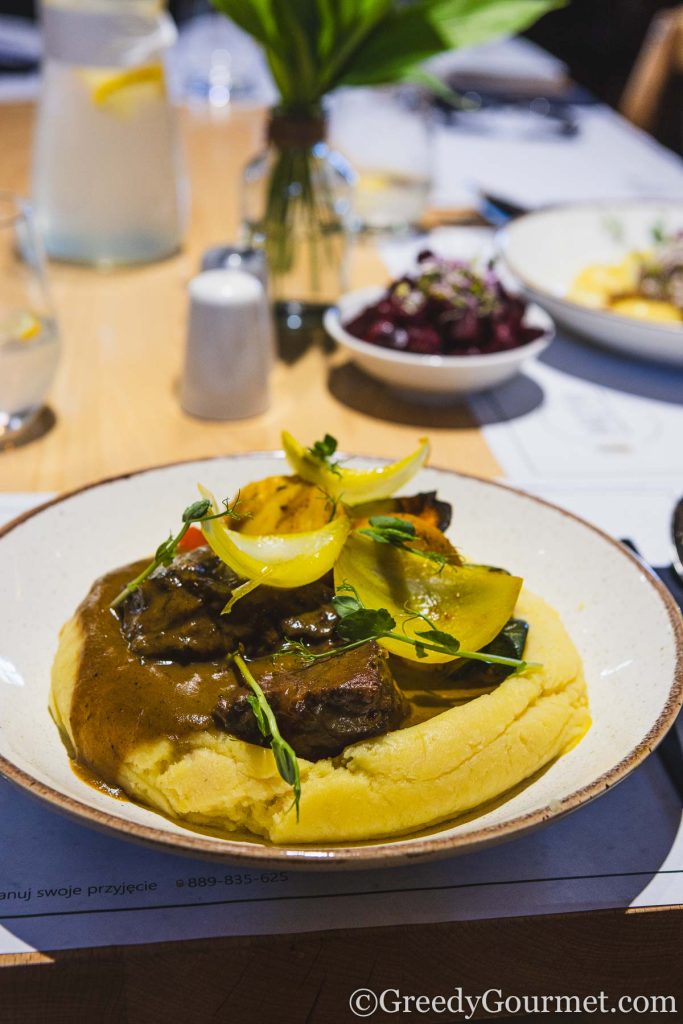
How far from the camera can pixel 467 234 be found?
299cm

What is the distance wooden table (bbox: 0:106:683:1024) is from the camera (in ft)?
3.02

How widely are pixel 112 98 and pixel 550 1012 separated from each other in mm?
2097

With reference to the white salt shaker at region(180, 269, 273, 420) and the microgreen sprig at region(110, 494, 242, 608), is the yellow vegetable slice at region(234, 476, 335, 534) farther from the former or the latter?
the white salt shaker at region(180, 269, 273, 420)

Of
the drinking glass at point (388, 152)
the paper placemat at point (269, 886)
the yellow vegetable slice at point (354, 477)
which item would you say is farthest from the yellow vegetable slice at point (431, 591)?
the drinking glass at point (388, 152)

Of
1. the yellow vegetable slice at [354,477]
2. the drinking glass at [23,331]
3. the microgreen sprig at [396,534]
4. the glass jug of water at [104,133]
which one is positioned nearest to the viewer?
the microgreen sprig at [396,534]

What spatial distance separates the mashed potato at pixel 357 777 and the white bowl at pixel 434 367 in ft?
3.34

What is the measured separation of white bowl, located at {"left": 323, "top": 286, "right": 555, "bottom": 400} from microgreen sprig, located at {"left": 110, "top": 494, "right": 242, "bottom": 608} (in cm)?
85

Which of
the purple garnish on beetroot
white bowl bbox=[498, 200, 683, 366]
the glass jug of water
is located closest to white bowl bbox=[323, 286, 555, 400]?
the purple garnish on beetroot

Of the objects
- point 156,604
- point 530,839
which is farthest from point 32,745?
point 530,839

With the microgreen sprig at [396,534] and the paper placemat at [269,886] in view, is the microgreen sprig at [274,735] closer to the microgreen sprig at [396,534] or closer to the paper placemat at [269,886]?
the paper placemat at [269,886]

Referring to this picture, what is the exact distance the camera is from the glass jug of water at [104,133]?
7.47 feet

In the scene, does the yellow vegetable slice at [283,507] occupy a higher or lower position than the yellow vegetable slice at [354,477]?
lower

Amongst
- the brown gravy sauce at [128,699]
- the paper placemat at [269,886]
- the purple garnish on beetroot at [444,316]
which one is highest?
the purple garnish on beetroot at [444,316]

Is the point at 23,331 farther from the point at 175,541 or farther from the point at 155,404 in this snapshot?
the point at 175,541
